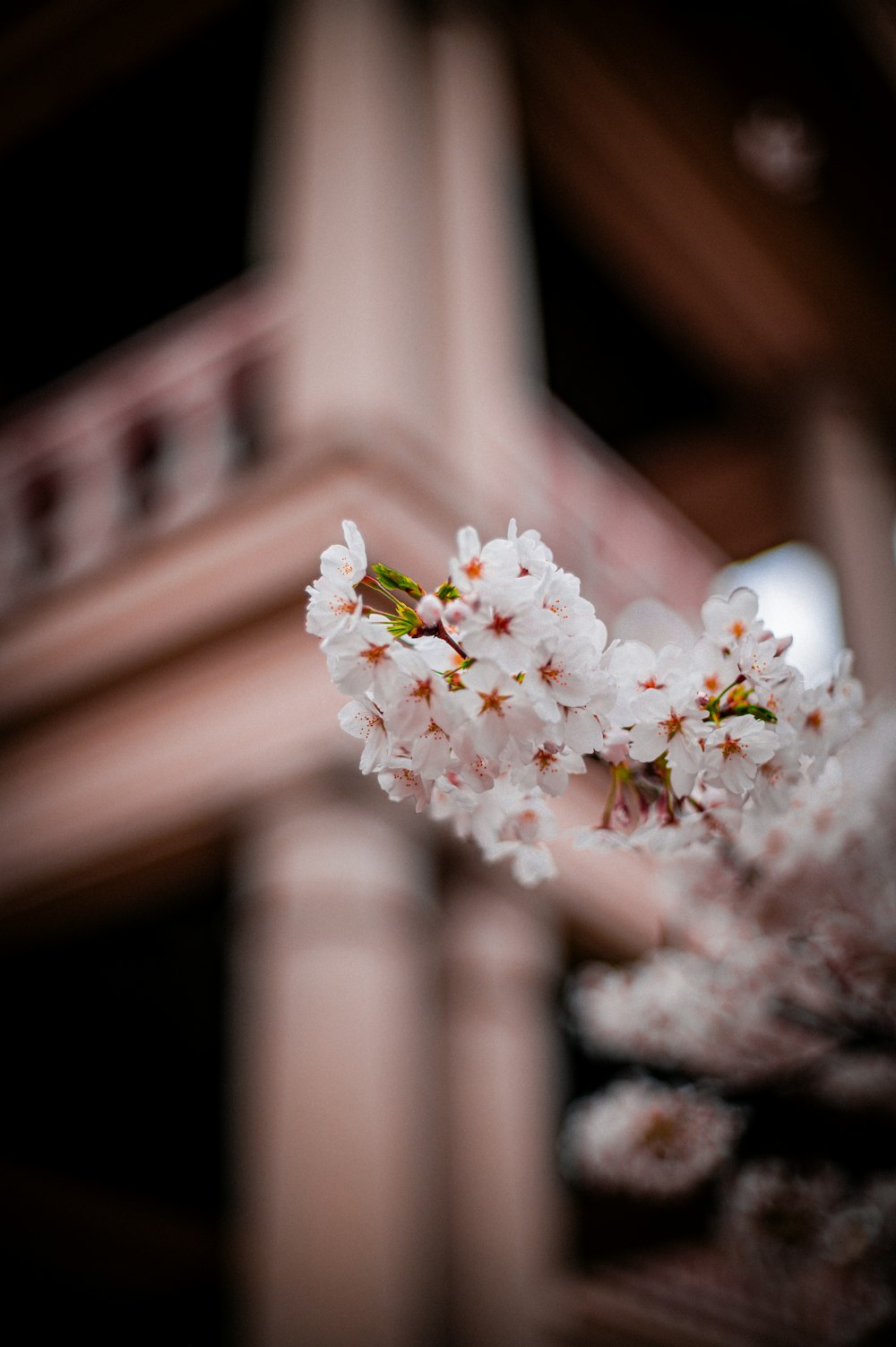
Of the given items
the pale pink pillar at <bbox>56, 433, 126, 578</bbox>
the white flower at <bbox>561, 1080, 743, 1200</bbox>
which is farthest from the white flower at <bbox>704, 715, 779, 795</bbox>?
the pale pink pillar at <bbox>56, 433, 126, 578</bbox>

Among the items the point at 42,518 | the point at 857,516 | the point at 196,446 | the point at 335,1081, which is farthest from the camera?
the point at 857,516

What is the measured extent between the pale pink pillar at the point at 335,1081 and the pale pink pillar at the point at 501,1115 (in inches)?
11.8

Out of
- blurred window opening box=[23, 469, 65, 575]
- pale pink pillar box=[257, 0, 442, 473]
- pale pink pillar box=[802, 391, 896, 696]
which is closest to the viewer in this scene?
pale pink pillar box=[257, 0, 442, 473]

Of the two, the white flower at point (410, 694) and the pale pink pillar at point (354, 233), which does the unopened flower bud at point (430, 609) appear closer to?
the white flower at point (410, 694)

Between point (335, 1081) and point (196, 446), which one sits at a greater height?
point (196, 446)

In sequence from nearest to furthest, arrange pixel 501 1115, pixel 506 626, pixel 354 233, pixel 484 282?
pixel 506 626 < pixel 501 1115 < pixel 354 233 < pixel 484 282

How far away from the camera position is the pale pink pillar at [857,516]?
5379 mm

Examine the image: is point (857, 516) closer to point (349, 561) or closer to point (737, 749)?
point (737, 749)

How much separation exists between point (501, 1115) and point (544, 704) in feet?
8.73

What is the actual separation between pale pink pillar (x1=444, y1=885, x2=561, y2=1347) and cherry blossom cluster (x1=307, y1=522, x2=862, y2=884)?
231 centimetres

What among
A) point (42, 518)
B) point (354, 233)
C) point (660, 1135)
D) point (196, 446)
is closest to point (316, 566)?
point (196, 446)

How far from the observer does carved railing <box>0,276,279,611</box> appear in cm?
375

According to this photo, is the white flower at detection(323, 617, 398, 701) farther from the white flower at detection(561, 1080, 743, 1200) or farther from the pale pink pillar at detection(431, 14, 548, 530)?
the pale pink pillar at detection(431, 14, 548, 530)

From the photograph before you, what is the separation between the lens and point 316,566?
3.17 metres
